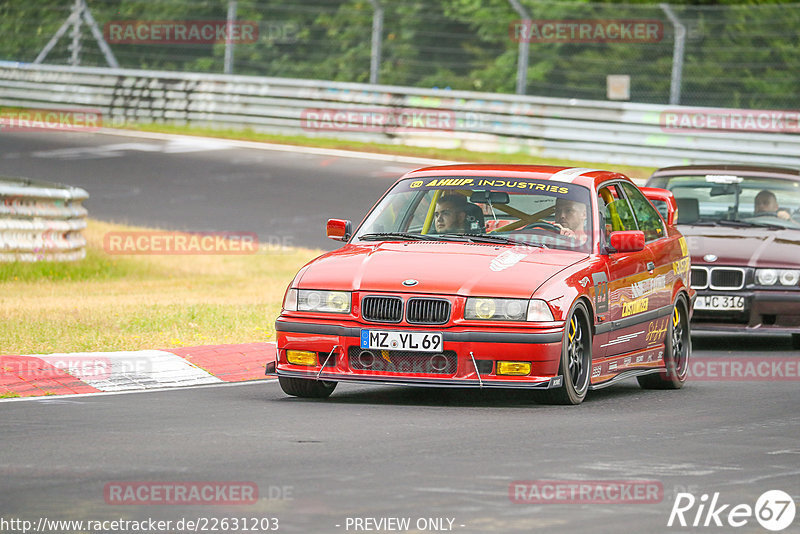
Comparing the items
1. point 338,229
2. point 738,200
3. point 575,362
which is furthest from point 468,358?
point 738,200

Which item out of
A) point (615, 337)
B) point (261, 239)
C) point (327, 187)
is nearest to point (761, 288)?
point (615, 337)

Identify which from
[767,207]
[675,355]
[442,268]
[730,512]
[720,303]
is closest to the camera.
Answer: [730,512]

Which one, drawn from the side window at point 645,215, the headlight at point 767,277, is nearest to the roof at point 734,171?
the headlight at point 767,277

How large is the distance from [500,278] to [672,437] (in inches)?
60.7

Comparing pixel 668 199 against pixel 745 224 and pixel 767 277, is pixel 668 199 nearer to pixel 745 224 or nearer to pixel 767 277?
pixel 767 277

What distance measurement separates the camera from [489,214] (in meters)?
10.8

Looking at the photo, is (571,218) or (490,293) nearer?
(490,293)

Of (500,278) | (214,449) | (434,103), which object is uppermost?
(434,103)

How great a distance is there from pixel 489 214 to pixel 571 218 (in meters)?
0.56

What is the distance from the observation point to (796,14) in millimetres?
26766

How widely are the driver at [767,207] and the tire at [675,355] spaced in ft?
11.1

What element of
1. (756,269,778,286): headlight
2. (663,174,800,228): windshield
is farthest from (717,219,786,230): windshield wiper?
(756,269,778,286): headlight

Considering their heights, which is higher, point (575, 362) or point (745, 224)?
point (745, 224)

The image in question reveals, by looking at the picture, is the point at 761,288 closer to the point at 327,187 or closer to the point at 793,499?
the point at 793,499
